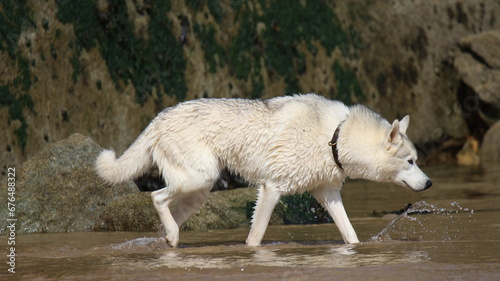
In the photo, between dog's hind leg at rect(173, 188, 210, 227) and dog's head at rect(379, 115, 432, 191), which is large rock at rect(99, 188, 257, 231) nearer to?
dog's hind leg at rect(173, 188, 210, 227)

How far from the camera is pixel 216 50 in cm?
1371

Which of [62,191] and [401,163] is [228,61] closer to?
[62,191]

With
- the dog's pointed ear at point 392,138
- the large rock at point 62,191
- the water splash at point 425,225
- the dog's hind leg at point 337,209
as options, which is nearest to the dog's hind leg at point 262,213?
the dog's hind leg at point 337,209

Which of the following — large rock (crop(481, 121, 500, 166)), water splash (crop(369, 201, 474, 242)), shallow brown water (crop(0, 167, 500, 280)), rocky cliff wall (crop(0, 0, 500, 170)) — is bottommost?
large rock (crop(481, 121, 500, 166))

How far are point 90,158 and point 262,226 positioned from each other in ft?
10.7

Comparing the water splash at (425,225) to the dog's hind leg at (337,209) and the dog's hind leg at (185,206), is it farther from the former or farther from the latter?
the dog's hind leg at (185,206)

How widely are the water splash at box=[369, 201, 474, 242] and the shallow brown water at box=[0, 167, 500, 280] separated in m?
0.01

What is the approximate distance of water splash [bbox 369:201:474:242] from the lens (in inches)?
315

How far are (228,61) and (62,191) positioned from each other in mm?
4932

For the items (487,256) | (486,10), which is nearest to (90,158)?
(487,256)

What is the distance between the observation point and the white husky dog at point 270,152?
7.84 meters

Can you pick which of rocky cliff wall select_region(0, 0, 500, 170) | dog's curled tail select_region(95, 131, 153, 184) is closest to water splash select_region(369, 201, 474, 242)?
dog's curled tail select_region(95, 131, 153, 184)

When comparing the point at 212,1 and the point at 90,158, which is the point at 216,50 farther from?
the point at 90,158

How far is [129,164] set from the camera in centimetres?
822
